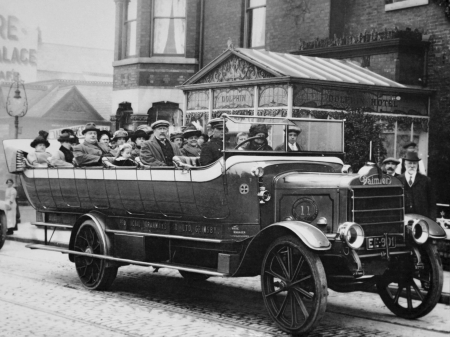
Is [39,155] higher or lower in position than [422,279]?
higher

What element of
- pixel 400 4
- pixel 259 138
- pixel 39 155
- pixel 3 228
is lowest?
pixel 3 228

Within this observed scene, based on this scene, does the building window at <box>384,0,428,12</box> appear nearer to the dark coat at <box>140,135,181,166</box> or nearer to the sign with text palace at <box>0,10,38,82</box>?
the dark coat at <box>140,135,181,166</box>

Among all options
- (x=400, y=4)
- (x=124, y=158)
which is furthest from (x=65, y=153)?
(x=400, y=4)

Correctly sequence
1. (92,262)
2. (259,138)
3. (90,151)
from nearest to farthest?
1. (259,138)
2. (92,262)
3. (90,151)

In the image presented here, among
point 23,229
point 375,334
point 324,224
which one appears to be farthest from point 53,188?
point 23,229

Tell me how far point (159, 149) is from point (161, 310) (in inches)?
82.1

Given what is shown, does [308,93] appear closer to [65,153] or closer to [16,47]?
[65,153]

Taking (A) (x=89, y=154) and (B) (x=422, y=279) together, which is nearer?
(B) (x=422, y=279)

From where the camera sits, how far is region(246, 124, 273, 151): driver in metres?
8.02

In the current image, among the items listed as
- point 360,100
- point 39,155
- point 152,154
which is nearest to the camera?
point 152,154

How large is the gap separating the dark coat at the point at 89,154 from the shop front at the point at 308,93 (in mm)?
4256

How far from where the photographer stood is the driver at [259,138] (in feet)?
26.3

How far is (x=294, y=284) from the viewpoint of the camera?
7.08 metres

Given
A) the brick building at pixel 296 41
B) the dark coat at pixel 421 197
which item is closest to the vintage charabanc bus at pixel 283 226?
the dark coat at pixel 421 197
